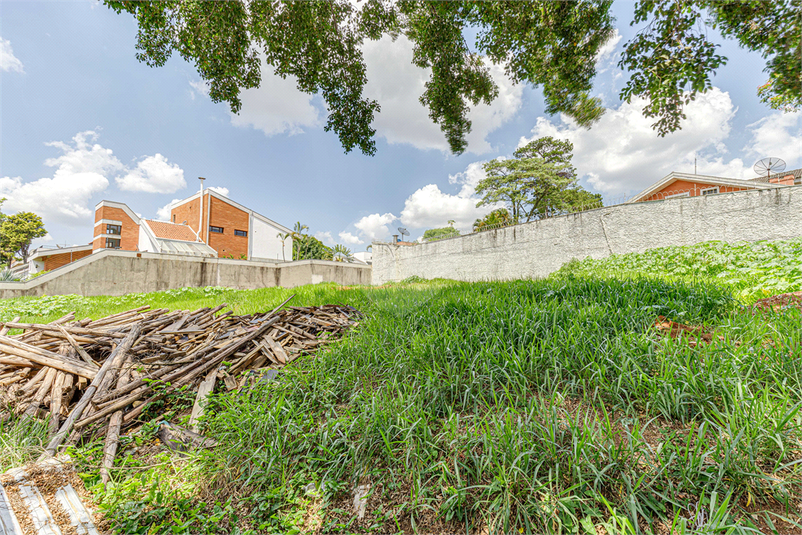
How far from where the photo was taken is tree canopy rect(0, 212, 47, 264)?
29.5 metres

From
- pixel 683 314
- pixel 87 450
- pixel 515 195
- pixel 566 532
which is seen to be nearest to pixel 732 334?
pixel 683 314

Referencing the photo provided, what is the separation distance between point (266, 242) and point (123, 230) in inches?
496

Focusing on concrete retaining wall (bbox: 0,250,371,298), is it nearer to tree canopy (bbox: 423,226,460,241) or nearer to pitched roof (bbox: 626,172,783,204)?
tree canopy (bbox: 423,226,460,241)

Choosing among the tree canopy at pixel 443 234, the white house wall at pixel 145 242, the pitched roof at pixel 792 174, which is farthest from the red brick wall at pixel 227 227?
the pitched roof at pixel 792 174

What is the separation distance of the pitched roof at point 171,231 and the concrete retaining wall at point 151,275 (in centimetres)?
1308

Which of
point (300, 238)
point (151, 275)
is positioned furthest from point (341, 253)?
point (151, 275)

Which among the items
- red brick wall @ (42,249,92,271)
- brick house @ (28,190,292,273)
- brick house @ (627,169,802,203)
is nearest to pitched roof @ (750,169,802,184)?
brick house @ (627,169,802,203)

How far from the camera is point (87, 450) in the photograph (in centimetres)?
160

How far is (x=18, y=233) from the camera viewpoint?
30234mm

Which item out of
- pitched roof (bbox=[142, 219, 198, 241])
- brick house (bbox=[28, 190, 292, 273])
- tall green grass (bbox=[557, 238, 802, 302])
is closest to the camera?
tall green grass (bbox=[557, 238, 802, 302])

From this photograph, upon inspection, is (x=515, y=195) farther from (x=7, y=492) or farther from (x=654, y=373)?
(x=7, y=492)

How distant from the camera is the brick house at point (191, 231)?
909 inches

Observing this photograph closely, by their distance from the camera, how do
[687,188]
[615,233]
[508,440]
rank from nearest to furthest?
[508,440] < [615,233] < [687,188]

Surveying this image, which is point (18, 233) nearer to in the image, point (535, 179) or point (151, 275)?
point (151, 275)
